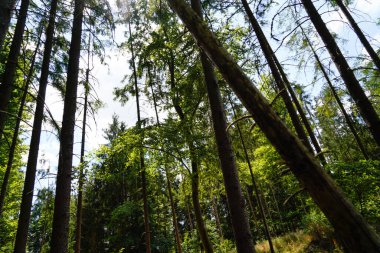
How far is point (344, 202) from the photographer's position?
76.7 inches

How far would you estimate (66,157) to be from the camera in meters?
4.90

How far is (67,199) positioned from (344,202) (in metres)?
4.58

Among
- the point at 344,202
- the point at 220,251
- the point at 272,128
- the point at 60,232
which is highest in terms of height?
the point at 272,128

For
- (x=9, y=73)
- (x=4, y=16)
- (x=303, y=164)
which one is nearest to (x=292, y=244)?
(x=303, y=164)

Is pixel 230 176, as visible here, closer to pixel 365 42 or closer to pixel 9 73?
pixel 9 73

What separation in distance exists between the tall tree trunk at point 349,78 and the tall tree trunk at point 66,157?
20.3ft

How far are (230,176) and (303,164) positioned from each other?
2371 mm

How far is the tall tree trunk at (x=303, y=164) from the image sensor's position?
1874 millimetres

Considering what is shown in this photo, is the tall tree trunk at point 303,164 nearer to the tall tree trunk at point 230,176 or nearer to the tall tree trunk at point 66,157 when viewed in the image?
the tall tree trunk at point 230,176

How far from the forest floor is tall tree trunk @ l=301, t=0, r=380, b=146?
5.17 meters

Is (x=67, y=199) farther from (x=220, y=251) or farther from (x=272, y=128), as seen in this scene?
(x=220, y=251)

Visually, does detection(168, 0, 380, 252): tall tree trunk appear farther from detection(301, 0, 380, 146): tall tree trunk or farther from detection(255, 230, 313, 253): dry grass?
detection(255, 230, 313, 253): dry grass

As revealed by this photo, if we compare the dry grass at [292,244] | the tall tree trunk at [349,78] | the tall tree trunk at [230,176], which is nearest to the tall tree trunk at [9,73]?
the tall tree trunk at [230,176]

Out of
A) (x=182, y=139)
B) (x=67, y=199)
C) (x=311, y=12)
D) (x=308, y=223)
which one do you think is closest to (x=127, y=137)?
(x=182, y=139)
